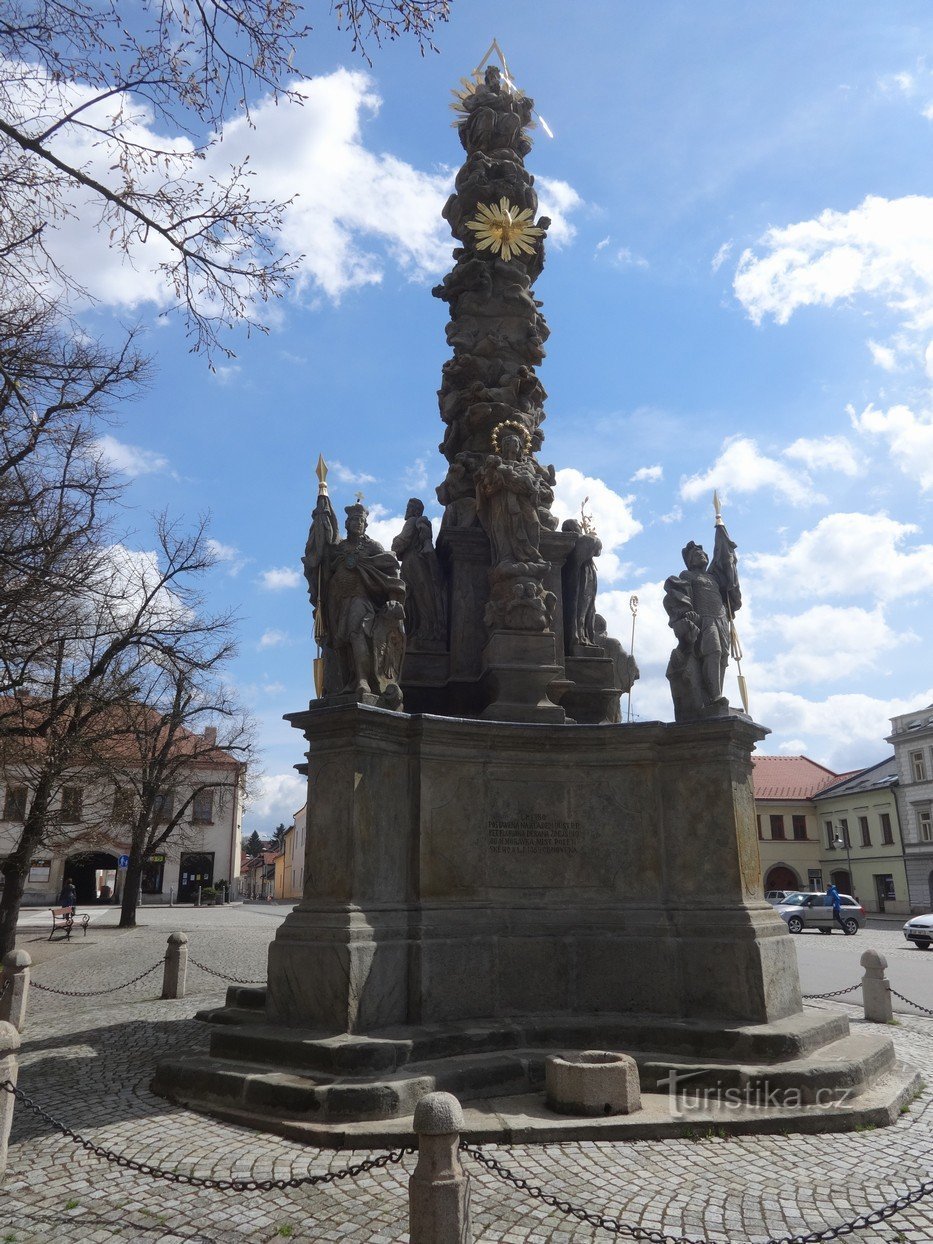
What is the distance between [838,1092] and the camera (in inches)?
258

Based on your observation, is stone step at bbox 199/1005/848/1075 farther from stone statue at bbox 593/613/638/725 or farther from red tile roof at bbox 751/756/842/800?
red tile roof at bbox 751/756/842/800

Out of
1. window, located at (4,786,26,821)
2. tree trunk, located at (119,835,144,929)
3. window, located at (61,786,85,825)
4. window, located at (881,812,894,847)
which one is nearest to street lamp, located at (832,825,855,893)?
window, located at (881,812,894,847)

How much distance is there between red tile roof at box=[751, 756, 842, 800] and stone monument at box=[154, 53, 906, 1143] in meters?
52.2

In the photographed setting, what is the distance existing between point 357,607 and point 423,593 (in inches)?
87.7

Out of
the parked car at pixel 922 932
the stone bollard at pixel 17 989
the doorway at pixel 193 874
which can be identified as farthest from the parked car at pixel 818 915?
the doorway at pixel 193 874

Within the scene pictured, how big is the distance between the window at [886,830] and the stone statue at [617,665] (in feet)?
147

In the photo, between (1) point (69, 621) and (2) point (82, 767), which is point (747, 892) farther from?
(2) point (82, 767)

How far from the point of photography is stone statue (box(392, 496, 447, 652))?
1043cm

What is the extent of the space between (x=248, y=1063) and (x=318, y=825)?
187 cm

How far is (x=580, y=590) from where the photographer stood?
35.4 feet

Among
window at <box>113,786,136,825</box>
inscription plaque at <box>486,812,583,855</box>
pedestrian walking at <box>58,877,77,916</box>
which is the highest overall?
window at <box>113,786,136,825</box>

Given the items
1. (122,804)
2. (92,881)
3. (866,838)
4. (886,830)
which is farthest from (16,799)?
(866,838)

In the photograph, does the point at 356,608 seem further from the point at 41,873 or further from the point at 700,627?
the point at 41,873

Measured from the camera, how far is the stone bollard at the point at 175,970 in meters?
13.1
